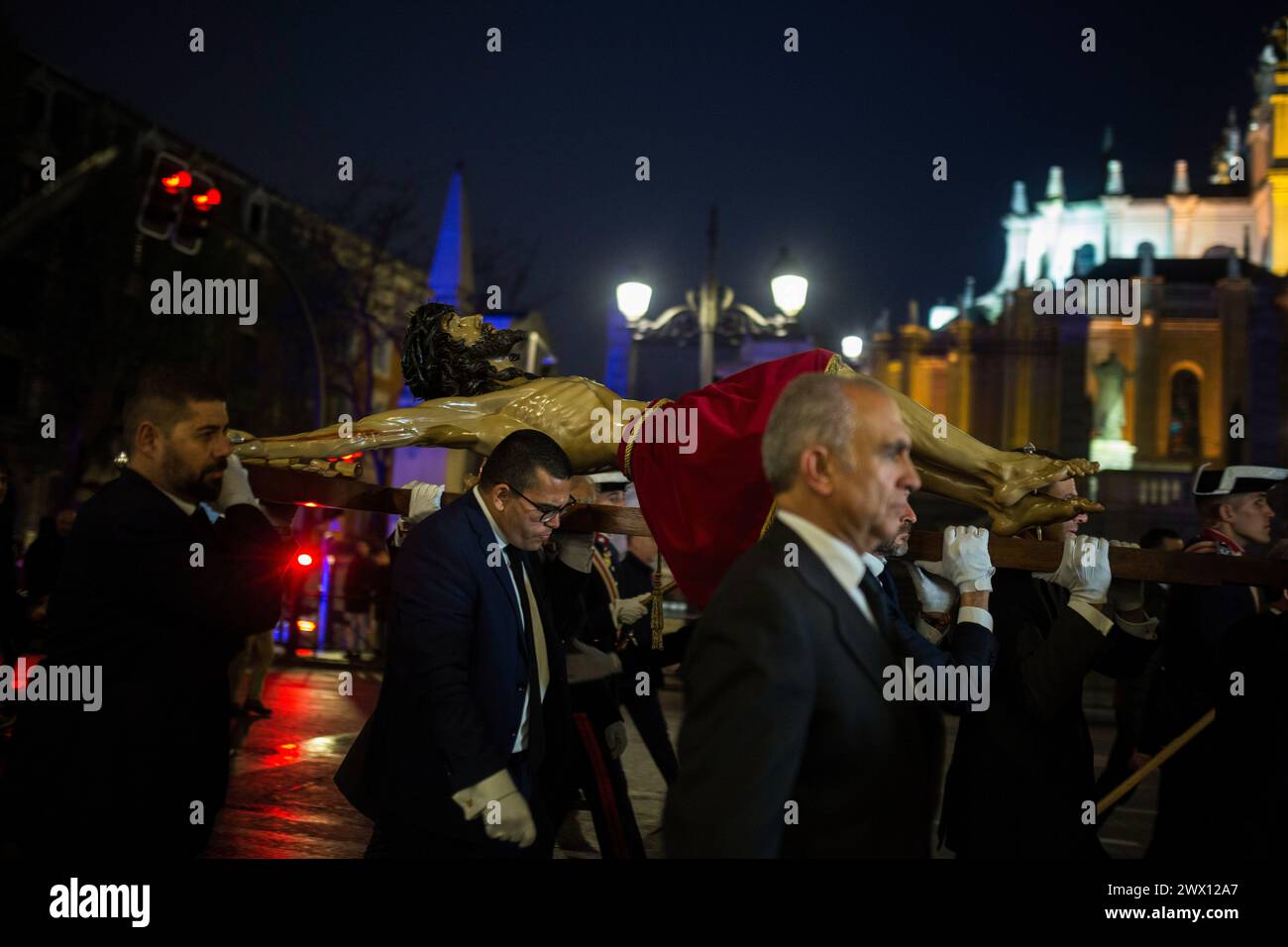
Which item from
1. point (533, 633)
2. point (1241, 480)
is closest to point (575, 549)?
point (533, 633)

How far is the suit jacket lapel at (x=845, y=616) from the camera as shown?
7.88 feet

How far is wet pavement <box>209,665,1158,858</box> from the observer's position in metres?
6.86

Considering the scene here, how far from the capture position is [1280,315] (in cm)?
5769

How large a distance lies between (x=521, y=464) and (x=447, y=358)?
1413 mm

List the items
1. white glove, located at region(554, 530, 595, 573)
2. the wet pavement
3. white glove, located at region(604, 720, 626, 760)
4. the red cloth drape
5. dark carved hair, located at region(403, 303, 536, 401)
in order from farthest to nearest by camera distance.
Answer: the wet pavement < white glove, located at region(604, 720, 626, 760) < dark carved hair, located at region(403, 303, 536, 401) < white glove, located at region(554, 530, 595, 573) < the red cloth drape

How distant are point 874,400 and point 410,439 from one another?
2877mm

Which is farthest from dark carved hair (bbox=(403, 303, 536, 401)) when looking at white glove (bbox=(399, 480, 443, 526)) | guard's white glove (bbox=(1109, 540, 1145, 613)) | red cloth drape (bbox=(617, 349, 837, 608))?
guard's white glove (bbox=(1109, 540, 1145, 613))

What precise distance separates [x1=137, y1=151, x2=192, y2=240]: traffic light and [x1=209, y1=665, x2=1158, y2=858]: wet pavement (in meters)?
5.10

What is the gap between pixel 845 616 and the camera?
7.95ft

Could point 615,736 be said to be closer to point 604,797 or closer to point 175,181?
point 604,797

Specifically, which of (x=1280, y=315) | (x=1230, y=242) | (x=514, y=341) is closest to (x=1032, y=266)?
(x=1230, y=242)

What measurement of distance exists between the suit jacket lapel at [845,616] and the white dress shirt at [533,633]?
1709mm

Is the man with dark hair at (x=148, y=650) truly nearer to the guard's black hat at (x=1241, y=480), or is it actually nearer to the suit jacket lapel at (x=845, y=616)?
the suit jacket lapel at (x=845, y=616)

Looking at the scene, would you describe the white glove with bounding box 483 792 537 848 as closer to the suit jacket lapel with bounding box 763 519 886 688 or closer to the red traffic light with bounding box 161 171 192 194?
the suit jacket lapel with bounding box 763 519 886 688
